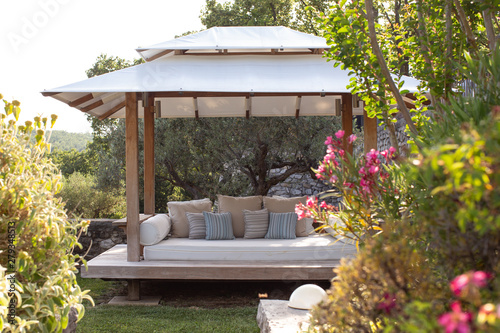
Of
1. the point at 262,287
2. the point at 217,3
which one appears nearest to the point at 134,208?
the point at 262,287

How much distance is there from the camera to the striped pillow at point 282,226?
19.3ft

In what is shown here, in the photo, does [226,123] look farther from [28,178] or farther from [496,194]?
[496,194]

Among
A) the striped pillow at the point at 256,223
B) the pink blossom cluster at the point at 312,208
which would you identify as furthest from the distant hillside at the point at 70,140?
the pink blossom cluster at the point at 312,208

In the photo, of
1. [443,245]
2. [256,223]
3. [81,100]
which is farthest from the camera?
[256,223]

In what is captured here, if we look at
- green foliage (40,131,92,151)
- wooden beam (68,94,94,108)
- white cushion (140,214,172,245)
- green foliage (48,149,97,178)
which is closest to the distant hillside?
green foliage (40,131,92,151)

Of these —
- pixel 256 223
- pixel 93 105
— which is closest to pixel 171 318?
pixel 256 223

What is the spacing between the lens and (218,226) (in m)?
5.90

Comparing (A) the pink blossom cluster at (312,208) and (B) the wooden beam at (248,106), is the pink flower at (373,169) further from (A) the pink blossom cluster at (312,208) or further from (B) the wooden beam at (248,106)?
(B) the wooden beam at (248,106)

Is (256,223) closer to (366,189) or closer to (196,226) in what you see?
(196,226)

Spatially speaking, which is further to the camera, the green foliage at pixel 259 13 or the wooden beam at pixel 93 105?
the green foliage at pixel 259 13

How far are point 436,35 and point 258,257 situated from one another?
127 inches

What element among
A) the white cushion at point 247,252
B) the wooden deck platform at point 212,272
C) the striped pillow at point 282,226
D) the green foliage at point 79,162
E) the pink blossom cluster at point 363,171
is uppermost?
the pink blossom cluster at point 363,171

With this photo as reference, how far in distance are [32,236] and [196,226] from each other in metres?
4.30

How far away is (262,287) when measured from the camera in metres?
5.68
